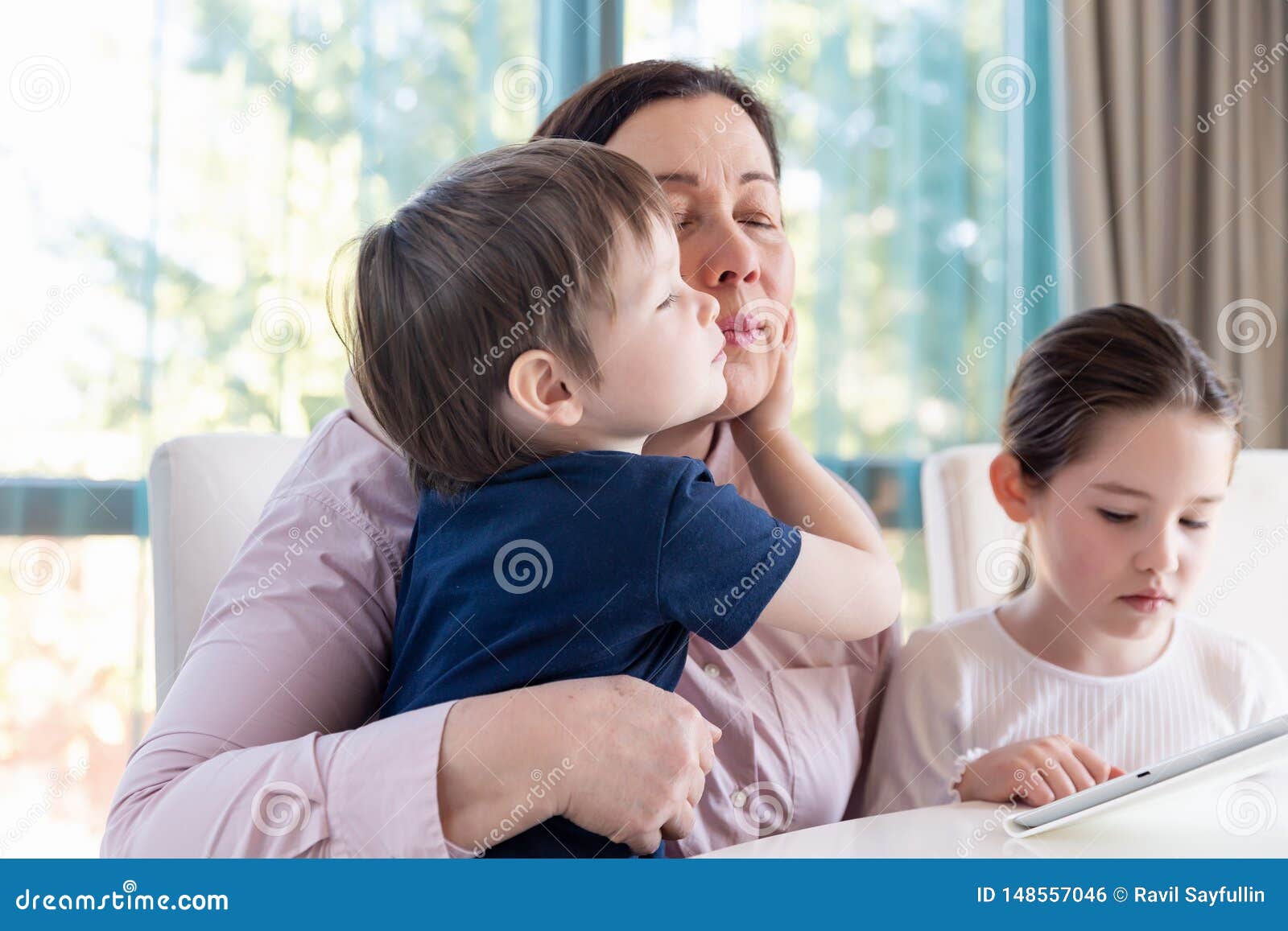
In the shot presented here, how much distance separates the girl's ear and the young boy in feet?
1.91

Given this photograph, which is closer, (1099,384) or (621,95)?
(621,95)

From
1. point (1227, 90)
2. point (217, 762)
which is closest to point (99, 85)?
point (217, 762)

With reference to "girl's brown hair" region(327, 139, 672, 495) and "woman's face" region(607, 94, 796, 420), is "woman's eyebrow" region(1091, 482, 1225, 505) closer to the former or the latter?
"woman's face" region(607, 94, 796, 420)

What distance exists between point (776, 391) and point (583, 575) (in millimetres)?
418

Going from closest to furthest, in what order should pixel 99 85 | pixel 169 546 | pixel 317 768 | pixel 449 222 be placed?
1. pixel 317 768
2. pixel 449 222
3. pixel 169 546
4. pixel 99 85

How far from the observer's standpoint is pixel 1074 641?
1442 millimetres

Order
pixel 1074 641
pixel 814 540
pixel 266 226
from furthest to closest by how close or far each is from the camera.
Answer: pixel 266 226
pixel 1074 641
pixel 814 540

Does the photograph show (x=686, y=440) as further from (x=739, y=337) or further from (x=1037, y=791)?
(x=1037, y=791)

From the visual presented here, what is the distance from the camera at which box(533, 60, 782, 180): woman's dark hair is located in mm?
1223

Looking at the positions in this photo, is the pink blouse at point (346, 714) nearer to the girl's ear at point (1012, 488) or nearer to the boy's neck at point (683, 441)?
the boy's neck at point (683, 441)

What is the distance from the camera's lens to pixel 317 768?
0.83 m

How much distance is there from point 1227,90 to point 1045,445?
218 cm

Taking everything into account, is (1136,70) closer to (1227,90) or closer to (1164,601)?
Answer: (1227,90)

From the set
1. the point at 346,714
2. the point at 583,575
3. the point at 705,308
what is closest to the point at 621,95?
the point at 705,308
